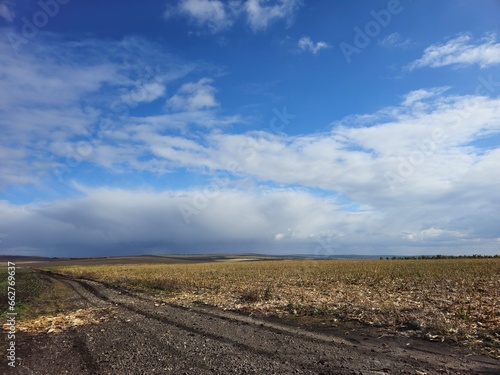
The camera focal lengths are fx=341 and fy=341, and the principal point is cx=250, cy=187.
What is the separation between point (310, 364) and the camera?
9.17m

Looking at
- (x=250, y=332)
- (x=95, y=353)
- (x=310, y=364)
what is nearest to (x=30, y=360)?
(x=95, y=353)

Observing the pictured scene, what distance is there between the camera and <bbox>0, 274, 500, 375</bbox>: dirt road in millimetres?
8938

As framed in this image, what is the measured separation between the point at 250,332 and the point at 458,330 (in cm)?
736

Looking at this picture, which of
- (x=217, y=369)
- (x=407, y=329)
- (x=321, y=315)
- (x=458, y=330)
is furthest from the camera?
(x=321, y=315)

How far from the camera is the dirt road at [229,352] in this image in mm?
8938

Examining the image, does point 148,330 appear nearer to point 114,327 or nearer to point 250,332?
point 114,327

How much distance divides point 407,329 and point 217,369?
783 cm

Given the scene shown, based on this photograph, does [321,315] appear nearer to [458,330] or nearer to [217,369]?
[458,330]

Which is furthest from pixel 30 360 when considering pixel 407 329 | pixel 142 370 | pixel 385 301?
pixel 385 301

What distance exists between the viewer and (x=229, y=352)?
10367mm

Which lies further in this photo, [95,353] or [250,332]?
[250,332]

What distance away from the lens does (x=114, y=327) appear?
14.5 m

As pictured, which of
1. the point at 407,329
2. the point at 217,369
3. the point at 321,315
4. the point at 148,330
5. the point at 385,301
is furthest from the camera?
the point at 385,301

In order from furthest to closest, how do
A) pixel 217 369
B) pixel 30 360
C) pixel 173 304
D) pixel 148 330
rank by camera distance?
pixel 173 304
pixel 148 330
pixel 30 360
pixel 217 369
